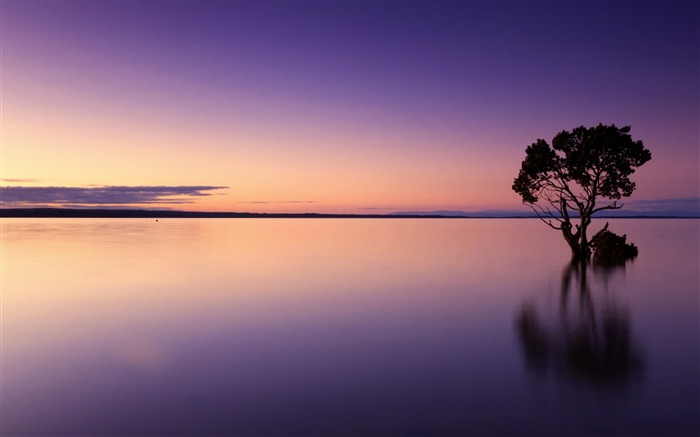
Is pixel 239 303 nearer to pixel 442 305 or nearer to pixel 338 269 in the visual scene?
pixel 442 305

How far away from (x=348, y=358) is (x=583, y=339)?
7283 millimetres

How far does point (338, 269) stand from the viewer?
1320 inches

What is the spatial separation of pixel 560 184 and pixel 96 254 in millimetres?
40516

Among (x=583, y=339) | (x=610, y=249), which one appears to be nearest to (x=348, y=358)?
(x=583, y=339)

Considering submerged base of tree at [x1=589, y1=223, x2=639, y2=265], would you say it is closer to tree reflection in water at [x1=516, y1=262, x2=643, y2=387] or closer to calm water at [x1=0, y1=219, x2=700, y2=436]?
calm water at [x1=0, y1=219, x2=700, y2=436]

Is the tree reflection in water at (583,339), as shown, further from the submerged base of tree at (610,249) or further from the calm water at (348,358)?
the submerged base of tree at (610,249)

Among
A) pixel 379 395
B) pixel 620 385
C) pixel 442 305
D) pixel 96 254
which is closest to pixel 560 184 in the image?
pixel 442 305

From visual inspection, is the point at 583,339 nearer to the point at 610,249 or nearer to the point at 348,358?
the point at 348,358

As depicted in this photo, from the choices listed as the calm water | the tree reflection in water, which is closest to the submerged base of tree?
the calm water

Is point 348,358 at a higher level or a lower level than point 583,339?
higher

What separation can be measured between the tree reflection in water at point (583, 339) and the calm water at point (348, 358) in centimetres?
8

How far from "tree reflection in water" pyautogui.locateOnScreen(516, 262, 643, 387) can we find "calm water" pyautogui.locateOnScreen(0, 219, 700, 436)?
0.26 feet

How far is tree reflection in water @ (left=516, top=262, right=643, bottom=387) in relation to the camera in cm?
1112

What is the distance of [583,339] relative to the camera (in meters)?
14.3
